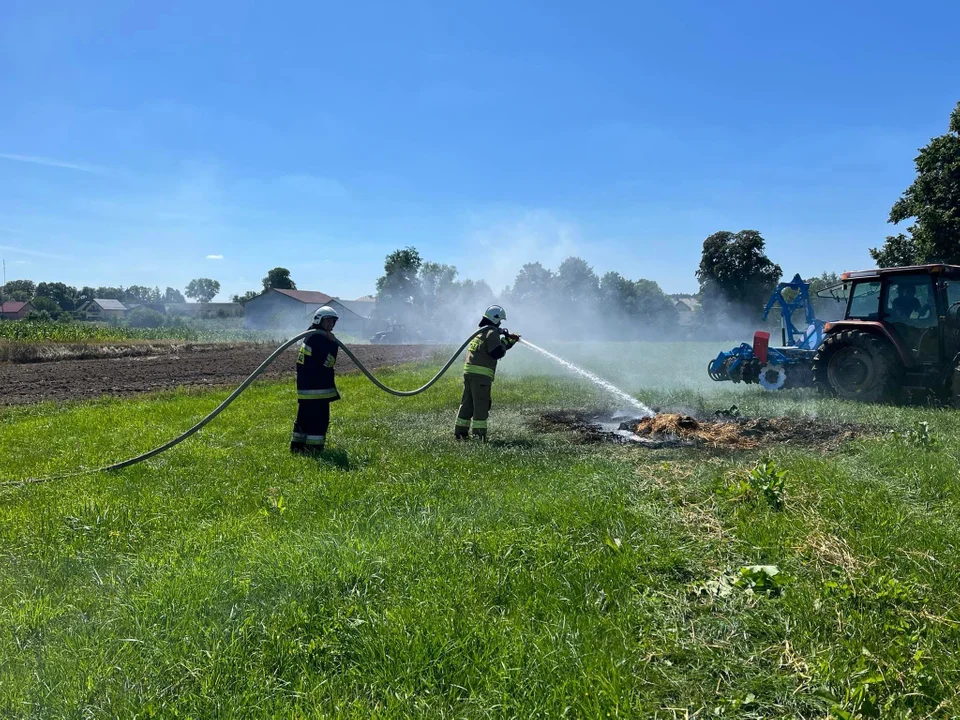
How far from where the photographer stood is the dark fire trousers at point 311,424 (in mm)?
7957

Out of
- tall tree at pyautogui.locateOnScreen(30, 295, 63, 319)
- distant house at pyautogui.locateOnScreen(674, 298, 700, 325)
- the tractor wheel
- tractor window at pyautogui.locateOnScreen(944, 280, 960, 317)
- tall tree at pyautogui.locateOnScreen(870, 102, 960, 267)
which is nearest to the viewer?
tractor window at pyautogui.locateOnScreen(944, 280, 960, 317)

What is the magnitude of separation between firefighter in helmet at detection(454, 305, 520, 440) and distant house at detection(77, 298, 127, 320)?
118930 mm

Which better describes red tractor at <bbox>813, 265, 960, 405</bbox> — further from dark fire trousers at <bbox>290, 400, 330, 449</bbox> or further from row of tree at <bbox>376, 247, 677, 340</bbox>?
row of tree at <bbox>376, 247, 677, 340</bbox>

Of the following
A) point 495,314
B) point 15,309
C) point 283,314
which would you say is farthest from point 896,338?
point 15,309

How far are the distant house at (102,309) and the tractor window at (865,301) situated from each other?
121342 mm

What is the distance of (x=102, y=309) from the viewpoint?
369 feet

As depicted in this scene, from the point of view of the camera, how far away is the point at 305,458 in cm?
751

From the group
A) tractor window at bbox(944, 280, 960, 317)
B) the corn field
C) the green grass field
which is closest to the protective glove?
the green grass field

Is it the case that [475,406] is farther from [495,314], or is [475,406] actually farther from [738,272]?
[738,272]

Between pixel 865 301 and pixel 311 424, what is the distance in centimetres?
1049

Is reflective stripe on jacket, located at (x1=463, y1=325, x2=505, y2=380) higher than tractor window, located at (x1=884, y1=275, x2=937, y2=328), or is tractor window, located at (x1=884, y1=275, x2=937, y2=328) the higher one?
tractor window, located at (x1=884, y1=275, x2=937, y2=328)

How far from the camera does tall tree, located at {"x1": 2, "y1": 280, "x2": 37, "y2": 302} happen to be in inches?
5153

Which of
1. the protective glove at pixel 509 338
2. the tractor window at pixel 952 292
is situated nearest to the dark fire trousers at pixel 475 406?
the protective glove at pixel 509 338

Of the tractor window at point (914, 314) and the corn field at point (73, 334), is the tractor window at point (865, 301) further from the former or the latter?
the corn field at point (73, 334)
